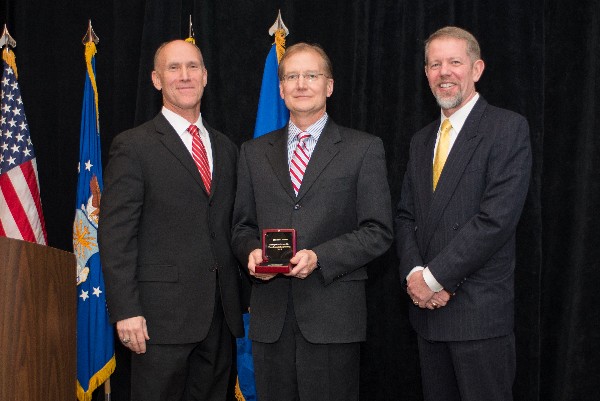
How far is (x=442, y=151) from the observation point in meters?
2.77

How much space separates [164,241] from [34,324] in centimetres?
141

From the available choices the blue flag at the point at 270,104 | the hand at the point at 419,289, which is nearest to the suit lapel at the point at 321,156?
the hand at the point at 419,289

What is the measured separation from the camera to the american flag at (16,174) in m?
3.95

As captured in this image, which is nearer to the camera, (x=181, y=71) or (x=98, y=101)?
(x=181, y=71)

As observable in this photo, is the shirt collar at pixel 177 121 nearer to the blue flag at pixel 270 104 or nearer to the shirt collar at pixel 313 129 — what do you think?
the shirt collar at pixel 313 129

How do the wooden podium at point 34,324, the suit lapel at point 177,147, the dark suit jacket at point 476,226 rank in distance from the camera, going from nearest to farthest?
1. the wooden podium at point 34,324
2. the dark suit jacket at point 476,226
3. the suit lapel at point 177,147

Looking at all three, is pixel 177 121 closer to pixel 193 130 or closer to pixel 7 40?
pixel 193 130

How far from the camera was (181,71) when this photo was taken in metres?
3.07

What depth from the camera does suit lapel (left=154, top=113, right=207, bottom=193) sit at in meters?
2.87

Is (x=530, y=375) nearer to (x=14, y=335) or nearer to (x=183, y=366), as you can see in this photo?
(x=183, y=366)

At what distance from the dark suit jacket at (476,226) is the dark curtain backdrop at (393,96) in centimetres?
122

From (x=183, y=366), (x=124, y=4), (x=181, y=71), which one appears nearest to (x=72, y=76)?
(x=124, y=4)

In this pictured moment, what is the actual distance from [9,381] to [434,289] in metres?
1.66

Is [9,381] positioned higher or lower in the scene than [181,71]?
→ lower
